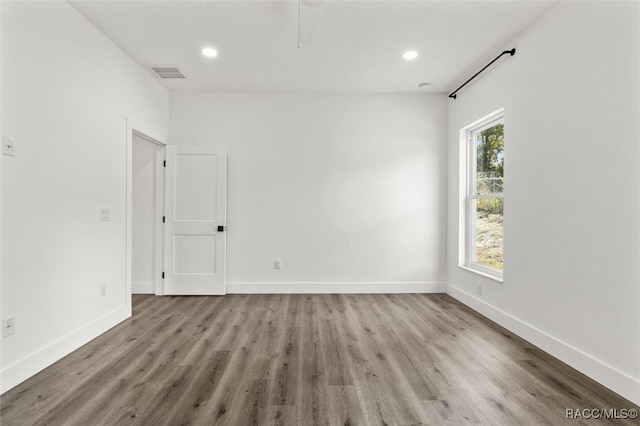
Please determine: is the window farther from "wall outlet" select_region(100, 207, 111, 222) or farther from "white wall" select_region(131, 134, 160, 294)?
"white wall" select_region(131, 134, 160, 294)

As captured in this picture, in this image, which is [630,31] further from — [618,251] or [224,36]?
[224,36]

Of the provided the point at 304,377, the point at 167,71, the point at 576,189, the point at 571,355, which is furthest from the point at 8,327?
the point at 576,189

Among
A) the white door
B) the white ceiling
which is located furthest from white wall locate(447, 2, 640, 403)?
the white door

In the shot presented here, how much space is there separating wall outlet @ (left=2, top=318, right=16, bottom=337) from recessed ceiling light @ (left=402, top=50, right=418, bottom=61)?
155 inches

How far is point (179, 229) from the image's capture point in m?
4.19

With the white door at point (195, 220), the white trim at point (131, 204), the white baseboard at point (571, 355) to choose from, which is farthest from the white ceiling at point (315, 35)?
the white baseboard at point (571, 355)

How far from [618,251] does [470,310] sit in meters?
1.89

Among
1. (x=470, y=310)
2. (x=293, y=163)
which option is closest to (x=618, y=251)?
(x=470, y=310)

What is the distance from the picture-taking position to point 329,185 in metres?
4.39

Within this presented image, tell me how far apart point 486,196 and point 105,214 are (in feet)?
13.3

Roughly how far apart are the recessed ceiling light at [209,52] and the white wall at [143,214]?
1661 mm

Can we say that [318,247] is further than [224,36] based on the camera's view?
Yes

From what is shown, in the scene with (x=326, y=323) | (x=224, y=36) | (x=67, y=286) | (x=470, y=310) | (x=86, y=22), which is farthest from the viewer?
(x=470, y=310)

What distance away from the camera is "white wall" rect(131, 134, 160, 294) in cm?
427
